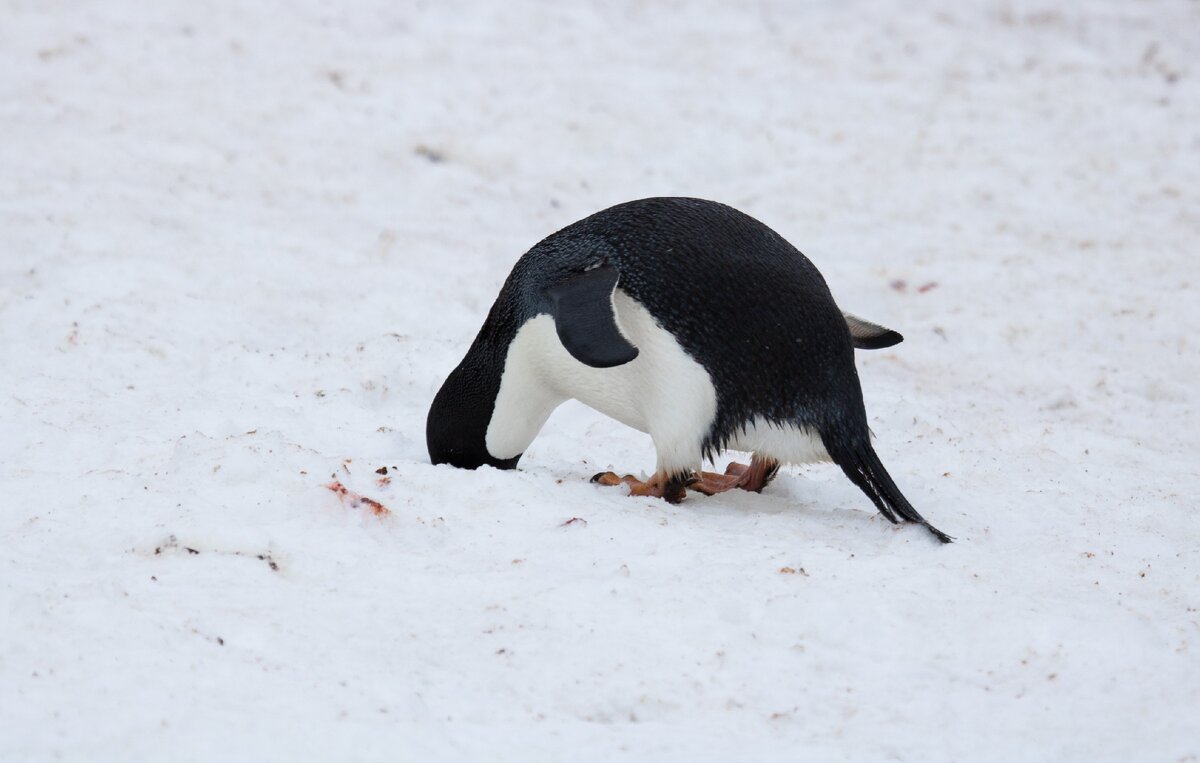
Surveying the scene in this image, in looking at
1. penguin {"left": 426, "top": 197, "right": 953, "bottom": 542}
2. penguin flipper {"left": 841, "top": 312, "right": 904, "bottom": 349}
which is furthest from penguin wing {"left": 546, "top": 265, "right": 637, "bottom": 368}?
penguin flipper {"left": 841, "top": 312, "right": 904, "bottom": 349}

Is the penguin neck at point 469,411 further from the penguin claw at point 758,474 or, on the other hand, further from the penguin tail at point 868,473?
the penguin tail at point 868,473

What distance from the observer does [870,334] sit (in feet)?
11.3

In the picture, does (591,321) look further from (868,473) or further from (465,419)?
(868,473)

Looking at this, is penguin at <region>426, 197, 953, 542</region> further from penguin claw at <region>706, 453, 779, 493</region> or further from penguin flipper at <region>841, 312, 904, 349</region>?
penguin flipper at <region>841, 312, 904, 349</region>

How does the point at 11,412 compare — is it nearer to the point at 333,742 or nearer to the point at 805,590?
the point at 333,742

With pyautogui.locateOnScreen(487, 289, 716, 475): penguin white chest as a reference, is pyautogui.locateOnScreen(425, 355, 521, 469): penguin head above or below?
below

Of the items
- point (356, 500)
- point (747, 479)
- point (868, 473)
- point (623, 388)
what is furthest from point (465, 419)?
point (868, 473)

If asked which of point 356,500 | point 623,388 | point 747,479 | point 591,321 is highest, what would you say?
point 591,321

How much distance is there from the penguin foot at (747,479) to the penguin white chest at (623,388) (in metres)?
0.24

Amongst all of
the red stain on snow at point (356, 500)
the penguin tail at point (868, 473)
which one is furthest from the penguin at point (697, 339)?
the red stain on snow at point (356, 500)

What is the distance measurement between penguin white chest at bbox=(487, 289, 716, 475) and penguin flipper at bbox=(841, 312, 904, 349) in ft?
2.04

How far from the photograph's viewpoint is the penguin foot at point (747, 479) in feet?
10.8

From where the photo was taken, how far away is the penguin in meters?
2.96

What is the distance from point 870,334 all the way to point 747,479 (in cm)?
53
